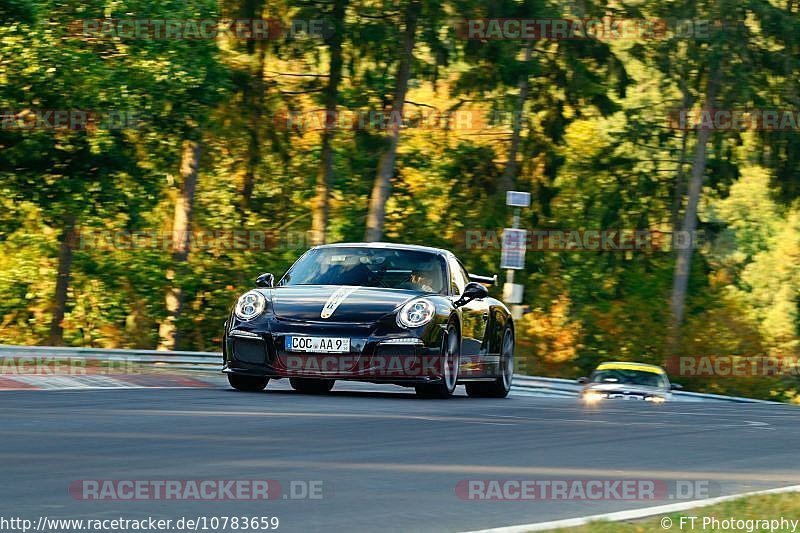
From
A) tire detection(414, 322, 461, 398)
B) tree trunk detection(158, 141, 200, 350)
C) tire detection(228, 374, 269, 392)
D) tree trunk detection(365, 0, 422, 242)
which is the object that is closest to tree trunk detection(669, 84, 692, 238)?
tree trunk detection(365, 0, 422, 242)

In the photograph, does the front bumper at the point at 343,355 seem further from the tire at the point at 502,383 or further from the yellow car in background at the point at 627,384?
the yellow car in background at the point at 627,384

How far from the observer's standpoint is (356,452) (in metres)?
9.57

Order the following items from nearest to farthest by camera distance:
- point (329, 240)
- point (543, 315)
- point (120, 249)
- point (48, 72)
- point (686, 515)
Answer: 1. point (686, 515)
2. point (48, 72)
3. point (120, 249)
4. point (329, 240)
5. point (543, 315)

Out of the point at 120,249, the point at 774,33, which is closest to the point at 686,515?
the point at 120,249

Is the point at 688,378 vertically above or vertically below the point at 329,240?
below

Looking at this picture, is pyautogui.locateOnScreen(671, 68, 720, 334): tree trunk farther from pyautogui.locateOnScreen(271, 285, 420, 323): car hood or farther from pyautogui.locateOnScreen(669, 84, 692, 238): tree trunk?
pyautogui.locateOnScreen(271, 285, 420, 323): car hood

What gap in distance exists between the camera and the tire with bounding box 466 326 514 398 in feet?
57.7

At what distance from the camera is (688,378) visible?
48.5 m

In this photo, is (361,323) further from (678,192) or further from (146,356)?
(678,192)

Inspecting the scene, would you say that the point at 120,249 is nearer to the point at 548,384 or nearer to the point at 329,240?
the point at 329,240

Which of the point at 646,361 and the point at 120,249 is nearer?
the point at 120,249

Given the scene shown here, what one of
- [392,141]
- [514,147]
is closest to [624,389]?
[392,141]

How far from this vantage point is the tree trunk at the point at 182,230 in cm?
4228

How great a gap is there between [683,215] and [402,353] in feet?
125
